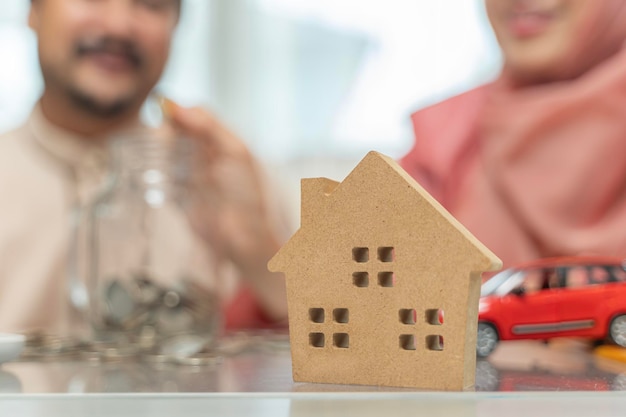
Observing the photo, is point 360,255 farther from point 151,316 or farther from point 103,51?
point 103,51

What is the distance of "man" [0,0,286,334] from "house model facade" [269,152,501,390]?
57cm

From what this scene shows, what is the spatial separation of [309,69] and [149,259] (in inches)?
14.0

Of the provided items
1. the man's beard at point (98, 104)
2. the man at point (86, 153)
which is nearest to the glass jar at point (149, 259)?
the man at point (86, 153)

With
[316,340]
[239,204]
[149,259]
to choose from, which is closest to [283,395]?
[316,340]

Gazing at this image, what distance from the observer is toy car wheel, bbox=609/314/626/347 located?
0.54 m

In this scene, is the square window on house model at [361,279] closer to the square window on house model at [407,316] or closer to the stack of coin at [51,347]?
the square window on house model at [407,316]

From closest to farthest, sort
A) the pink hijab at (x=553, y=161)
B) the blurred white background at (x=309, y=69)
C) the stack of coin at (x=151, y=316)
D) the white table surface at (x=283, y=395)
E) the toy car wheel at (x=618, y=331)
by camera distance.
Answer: the white table surface at (x=283, y=395), the toy car wheel at (x=618, y=331), the stack of coin at (x=151, y=316), the pink hijab at (x=553, y=161), the blurred white background at (x=309, y=69)

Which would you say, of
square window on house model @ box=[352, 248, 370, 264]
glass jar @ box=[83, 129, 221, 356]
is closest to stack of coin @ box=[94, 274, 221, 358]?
glass jar @ box=[83, 129, 221, 356]

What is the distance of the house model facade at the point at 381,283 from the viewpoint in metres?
0.37

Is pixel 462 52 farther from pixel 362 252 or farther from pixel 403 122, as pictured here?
pixel 362 252

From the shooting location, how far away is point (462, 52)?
94 centimetres

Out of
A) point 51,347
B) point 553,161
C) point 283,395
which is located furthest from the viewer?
point 553,161

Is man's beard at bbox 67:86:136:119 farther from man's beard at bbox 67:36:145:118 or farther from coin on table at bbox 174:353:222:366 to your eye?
coin on table at bbox 174:353:222:366

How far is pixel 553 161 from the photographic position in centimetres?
82
